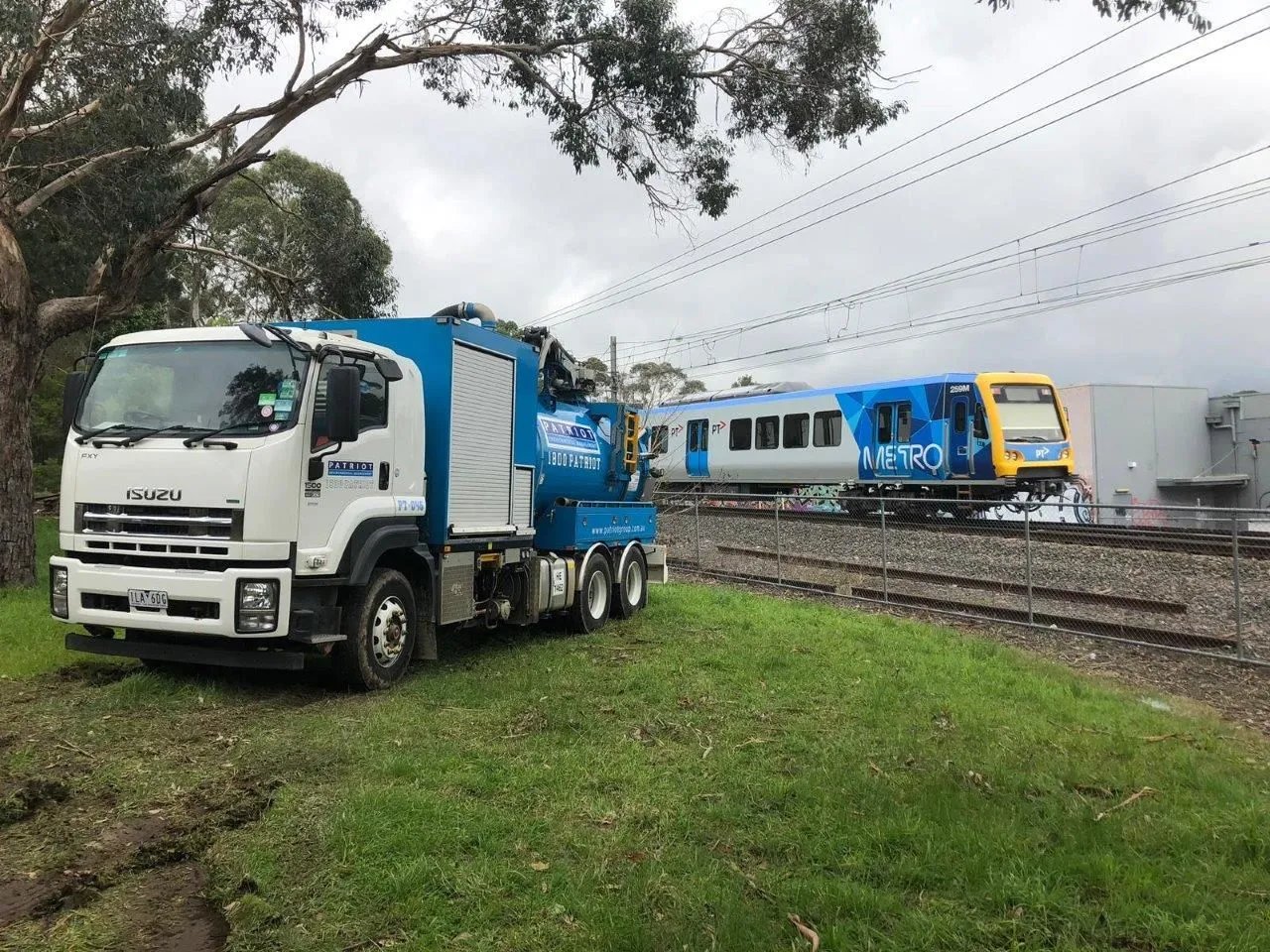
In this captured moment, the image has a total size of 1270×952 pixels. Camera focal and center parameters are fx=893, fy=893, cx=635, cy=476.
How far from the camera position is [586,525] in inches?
400

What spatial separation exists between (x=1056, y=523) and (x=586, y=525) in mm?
8055

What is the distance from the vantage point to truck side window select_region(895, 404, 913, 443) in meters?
19.1

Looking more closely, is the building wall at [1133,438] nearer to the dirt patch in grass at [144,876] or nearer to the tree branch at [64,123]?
the tree branch at [64,123]

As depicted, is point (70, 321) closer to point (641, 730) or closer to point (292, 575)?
point (292, 575)

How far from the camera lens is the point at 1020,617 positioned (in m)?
11.0

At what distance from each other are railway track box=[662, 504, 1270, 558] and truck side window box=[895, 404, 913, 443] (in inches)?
95.1

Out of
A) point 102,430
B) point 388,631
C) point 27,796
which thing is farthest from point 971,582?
point 27,796

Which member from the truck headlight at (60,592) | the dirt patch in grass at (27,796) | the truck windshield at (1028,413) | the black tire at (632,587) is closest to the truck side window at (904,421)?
the truck windshield at (1028,413)

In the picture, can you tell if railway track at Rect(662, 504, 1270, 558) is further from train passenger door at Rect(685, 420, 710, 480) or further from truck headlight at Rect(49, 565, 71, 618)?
truck headlight at Rect(49, 565, 71, 618)

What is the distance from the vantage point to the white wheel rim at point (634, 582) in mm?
11281

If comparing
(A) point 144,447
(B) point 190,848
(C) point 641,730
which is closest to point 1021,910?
(C) point 641,730

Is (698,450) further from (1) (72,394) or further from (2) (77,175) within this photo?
(1) (72,394)

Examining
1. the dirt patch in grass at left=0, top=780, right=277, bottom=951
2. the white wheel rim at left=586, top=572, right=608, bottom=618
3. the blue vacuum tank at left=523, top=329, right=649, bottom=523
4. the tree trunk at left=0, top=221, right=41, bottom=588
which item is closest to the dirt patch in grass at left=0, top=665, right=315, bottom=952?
the dirt patch in grass at left=0, top=780, right=277, bottom=951

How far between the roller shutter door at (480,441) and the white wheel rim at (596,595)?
2.04m
